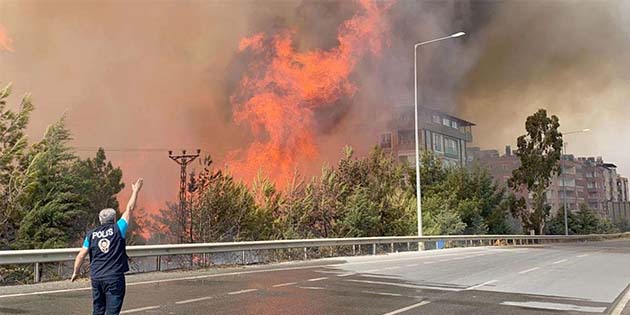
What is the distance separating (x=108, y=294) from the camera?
5.05 meters

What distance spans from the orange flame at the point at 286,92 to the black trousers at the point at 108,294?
31.4 meters

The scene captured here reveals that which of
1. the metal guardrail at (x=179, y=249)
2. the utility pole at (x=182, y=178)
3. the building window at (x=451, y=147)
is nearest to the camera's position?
the metal guardrail at (x=179, y=249)

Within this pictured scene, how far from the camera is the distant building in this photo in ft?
375

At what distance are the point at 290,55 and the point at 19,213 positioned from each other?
22207 mm

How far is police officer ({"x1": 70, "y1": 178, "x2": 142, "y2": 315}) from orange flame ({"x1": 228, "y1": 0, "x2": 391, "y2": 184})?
3128cm

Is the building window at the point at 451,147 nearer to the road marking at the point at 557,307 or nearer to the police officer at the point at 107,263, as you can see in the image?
the road marking at the point at 557,307

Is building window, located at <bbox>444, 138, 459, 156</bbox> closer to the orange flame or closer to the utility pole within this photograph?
the orange flame

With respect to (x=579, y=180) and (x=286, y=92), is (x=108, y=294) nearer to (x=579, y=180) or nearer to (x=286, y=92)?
(x=286, y=92)

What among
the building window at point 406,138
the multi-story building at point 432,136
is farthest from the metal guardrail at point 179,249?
the building window at point 406,138

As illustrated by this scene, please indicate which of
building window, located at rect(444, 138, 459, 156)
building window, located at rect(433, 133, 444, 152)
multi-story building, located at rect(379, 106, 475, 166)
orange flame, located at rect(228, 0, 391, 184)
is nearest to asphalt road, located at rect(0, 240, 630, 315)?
orange flame, located at rect(228, 0, 391, 184)

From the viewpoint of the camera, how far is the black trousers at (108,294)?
197 inches

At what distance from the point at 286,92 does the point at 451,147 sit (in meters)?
46.1

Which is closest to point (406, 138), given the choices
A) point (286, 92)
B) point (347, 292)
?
point (286, 92)

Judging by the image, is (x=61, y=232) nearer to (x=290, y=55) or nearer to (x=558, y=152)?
(x=290, y=55)
